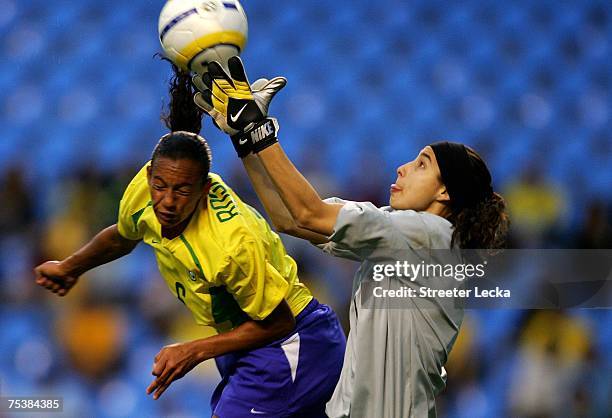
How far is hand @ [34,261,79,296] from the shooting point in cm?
228

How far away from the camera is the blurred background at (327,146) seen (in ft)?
11.4

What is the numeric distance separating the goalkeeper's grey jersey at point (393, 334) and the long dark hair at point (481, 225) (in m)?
0.03

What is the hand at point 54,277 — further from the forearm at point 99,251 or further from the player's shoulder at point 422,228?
the player's shoulder at point 422,228

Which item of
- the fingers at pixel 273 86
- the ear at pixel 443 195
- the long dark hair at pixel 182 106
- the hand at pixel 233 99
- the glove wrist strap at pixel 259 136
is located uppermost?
the long dark hair at pixel 182 106

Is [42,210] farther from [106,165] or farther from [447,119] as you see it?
[447,119]

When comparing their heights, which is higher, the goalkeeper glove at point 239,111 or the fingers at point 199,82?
the fingers at point 199,82

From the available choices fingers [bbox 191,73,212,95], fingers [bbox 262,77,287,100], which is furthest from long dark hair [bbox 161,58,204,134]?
fingers [bbox 262,77,287,100]

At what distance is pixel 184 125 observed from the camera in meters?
2.22

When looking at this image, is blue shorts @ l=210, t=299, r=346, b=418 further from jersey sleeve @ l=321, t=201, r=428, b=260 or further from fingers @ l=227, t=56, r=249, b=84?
fingers @ l=227, t=56, r=249, b=84

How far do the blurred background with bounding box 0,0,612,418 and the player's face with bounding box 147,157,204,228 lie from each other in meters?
1.52

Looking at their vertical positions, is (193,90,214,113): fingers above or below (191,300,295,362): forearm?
above

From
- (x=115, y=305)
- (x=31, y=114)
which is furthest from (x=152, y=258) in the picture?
(x=31, y=114)

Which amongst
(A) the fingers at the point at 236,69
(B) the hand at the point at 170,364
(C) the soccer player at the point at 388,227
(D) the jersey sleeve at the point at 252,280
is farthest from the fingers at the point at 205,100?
(B) the hand at the point at 170,364

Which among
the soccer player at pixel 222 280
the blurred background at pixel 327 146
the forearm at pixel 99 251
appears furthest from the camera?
the blurred background at pixel 327 146
